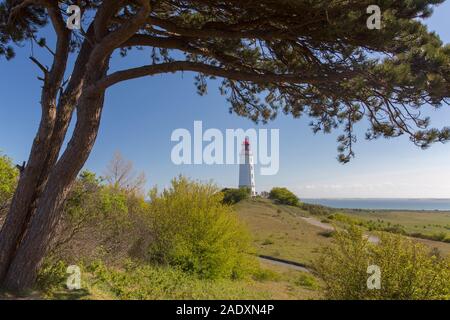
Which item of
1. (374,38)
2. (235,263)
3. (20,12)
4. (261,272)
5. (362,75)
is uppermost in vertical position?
(20,12)

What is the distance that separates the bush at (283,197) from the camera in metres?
56.3

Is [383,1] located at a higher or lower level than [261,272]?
higher

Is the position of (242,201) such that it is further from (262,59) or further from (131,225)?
(262,59)

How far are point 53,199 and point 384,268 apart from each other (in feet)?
19.0

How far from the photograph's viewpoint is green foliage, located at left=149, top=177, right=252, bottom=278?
1208 cm

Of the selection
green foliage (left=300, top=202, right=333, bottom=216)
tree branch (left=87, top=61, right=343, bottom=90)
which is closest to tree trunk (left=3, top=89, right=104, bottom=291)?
tree branch (left=87, top=61, right=343, bottom=90)

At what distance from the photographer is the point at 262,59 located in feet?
23.4

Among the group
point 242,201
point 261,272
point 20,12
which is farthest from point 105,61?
point 242,201

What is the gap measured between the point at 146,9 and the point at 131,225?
8005 millimetres

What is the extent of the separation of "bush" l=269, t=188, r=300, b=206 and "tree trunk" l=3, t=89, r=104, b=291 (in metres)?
51.9

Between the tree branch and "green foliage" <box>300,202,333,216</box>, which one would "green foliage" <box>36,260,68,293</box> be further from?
"green foliage" <box>300,202,333,216</box>

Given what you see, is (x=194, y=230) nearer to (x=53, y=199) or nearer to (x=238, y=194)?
(x=53, y=199)

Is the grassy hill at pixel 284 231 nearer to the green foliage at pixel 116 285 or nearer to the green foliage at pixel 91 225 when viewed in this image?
the green foliage at pixel 91 225

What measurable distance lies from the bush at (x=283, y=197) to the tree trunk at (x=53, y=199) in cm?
5191
